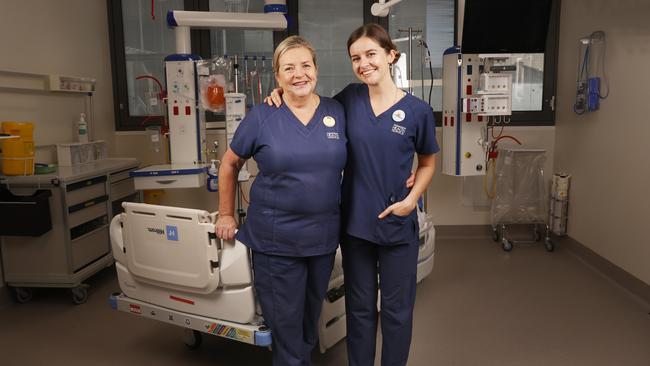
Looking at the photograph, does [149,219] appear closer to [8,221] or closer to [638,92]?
[8,221]

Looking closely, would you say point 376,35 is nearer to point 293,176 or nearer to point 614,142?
point 293,176

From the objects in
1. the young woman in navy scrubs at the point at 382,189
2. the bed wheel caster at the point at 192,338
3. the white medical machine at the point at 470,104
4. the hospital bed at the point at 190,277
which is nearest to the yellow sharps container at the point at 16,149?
the hospital bed at the point at 190,277

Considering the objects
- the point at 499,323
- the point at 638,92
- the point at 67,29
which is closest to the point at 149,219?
the point at 499,323

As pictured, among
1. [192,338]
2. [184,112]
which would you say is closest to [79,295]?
[192,338]

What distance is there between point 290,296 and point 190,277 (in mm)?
467

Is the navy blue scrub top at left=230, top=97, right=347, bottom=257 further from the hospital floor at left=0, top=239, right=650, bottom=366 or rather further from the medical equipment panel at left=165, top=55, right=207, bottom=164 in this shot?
the medical equipment panel at left=165, top=55, right=207, bottom=164

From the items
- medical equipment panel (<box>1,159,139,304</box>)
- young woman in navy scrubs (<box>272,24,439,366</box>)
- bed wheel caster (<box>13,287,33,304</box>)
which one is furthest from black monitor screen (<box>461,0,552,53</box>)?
bed wheel caster (<box>13,287,33,304</box>)

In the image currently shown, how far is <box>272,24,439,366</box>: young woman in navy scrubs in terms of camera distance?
1841 millimetres

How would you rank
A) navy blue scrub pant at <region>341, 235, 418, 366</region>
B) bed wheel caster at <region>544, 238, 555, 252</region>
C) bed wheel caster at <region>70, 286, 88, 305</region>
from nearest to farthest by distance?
navy blue scrub pant at <region>341, 235, 418, 366</region>
bed wheel caster at <region>70, 286, 88, 305</region>
bed wheel caster at <region>544, 238, 555, 252</region>

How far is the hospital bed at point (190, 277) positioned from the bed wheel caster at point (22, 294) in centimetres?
126

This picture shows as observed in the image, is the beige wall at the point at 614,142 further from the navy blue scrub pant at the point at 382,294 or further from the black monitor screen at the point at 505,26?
the navy blue scrub pant at the point at 382,294

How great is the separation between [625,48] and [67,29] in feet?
12.8

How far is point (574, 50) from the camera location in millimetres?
4082

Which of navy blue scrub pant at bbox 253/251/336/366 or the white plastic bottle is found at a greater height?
the white plastic bottle
